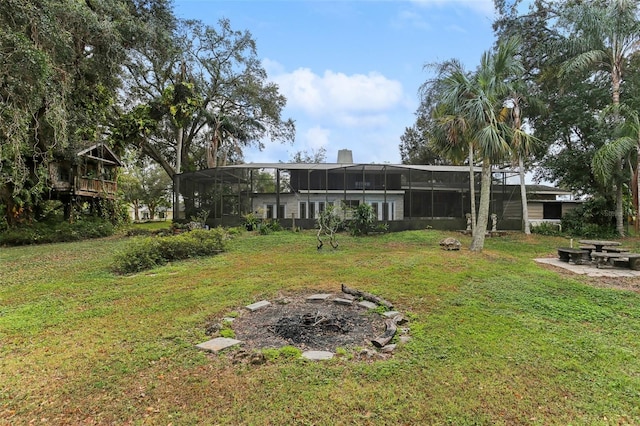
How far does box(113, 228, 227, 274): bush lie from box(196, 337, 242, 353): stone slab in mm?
4754

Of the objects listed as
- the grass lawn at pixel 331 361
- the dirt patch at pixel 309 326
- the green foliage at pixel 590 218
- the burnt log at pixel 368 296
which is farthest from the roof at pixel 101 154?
the green foliage at pixel 590 218

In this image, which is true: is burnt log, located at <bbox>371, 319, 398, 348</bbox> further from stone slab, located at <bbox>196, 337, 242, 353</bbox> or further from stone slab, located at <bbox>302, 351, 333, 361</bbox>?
stone slab, located at <bbox>196, 337, 242, 353</bbox>

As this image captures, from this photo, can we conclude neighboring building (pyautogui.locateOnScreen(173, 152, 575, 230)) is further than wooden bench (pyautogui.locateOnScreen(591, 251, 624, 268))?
Yes

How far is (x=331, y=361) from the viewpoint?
2.99m

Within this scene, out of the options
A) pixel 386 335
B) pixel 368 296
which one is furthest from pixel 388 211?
pixel 386 335

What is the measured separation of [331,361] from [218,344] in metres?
1.22

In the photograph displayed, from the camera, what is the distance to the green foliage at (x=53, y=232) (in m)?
11.9

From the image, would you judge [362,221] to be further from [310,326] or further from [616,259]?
[310,326]

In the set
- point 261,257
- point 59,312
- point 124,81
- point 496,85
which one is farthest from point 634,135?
point 124,81

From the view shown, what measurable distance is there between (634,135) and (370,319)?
483 inches

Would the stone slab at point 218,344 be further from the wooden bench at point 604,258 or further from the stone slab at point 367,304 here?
the wooden bench at point 604,258

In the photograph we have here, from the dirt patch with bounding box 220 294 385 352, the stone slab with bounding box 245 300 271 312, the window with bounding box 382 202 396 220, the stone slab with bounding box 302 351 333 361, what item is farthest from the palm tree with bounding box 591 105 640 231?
the stone slab with bounding box 302 351 333 361

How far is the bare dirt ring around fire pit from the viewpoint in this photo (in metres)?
3.45

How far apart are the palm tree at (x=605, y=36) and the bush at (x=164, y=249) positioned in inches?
570
